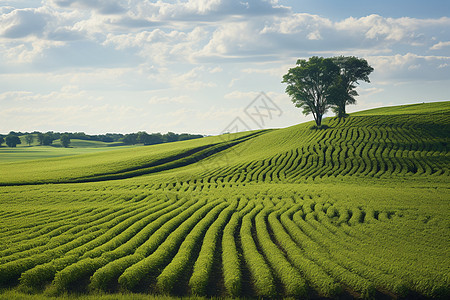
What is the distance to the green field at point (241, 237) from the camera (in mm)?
12945

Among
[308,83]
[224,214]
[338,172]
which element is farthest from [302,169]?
[308,83]

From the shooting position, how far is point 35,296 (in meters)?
11.9

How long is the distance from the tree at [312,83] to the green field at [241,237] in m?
29.2

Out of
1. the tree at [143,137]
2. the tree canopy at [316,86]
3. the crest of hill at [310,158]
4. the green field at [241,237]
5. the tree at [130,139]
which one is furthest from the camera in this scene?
the tree at [130,139]

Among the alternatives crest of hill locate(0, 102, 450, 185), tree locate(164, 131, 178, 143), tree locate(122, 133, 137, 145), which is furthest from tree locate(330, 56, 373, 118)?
tree locate(122, 133, 137, 145)

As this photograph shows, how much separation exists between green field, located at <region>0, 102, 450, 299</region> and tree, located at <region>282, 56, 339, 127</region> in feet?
95.7

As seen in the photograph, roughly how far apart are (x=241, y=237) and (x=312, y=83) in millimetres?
60488

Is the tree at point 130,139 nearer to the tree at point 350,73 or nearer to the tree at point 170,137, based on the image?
the tree at point 170,137

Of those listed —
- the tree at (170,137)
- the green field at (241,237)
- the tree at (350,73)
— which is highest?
the tree at (350,73)

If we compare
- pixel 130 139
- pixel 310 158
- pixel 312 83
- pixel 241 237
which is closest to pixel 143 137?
pixel 130 139

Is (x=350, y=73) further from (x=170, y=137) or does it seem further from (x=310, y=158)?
(x=170, y=137)

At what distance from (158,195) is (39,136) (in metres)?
158

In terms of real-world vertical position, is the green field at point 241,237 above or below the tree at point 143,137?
below

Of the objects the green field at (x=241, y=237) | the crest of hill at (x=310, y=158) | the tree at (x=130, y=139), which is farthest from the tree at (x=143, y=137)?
the green field at (x=241, y=237)
